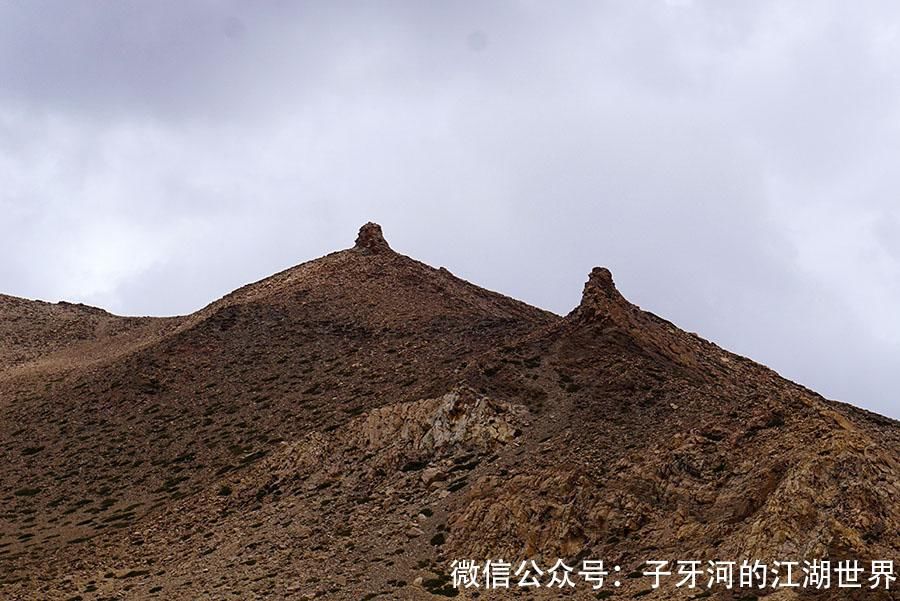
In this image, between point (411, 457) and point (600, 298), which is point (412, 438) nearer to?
point (411, 457)

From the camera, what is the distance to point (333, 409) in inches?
2482

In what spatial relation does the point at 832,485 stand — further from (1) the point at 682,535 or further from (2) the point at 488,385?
(2) the point at 488,385

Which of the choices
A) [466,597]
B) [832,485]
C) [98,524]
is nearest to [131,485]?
[98,524]

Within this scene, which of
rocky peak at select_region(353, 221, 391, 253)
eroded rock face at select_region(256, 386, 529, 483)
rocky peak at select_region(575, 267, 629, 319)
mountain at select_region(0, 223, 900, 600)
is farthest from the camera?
rocky peak at select_region(353, 221, 391, 253)

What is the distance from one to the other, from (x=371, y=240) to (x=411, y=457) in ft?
152

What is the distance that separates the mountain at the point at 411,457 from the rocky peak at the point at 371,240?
33.6 feet

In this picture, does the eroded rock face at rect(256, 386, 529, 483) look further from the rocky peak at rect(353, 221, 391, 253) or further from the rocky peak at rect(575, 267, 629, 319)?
the rocky peak at rect(353, 221, 391, 253)

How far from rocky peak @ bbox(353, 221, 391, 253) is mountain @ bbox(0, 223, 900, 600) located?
404 inches

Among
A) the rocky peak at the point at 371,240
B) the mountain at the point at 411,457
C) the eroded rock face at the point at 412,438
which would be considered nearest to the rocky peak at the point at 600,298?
the mountain at the point at 411,457

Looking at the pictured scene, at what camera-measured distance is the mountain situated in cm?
4141

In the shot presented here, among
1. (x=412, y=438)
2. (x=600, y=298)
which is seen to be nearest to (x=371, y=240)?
(x=600, y=298)

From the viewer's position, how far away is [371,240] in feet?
319

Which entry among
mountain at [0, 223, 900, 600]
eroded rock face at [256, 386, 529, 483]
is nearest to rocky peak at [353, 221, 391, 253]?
mountain at [0, 223, 900, 600]

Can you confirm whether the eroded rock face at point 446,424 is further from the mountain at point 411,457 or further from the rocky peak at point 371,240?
the rocky peak at point 371,240
